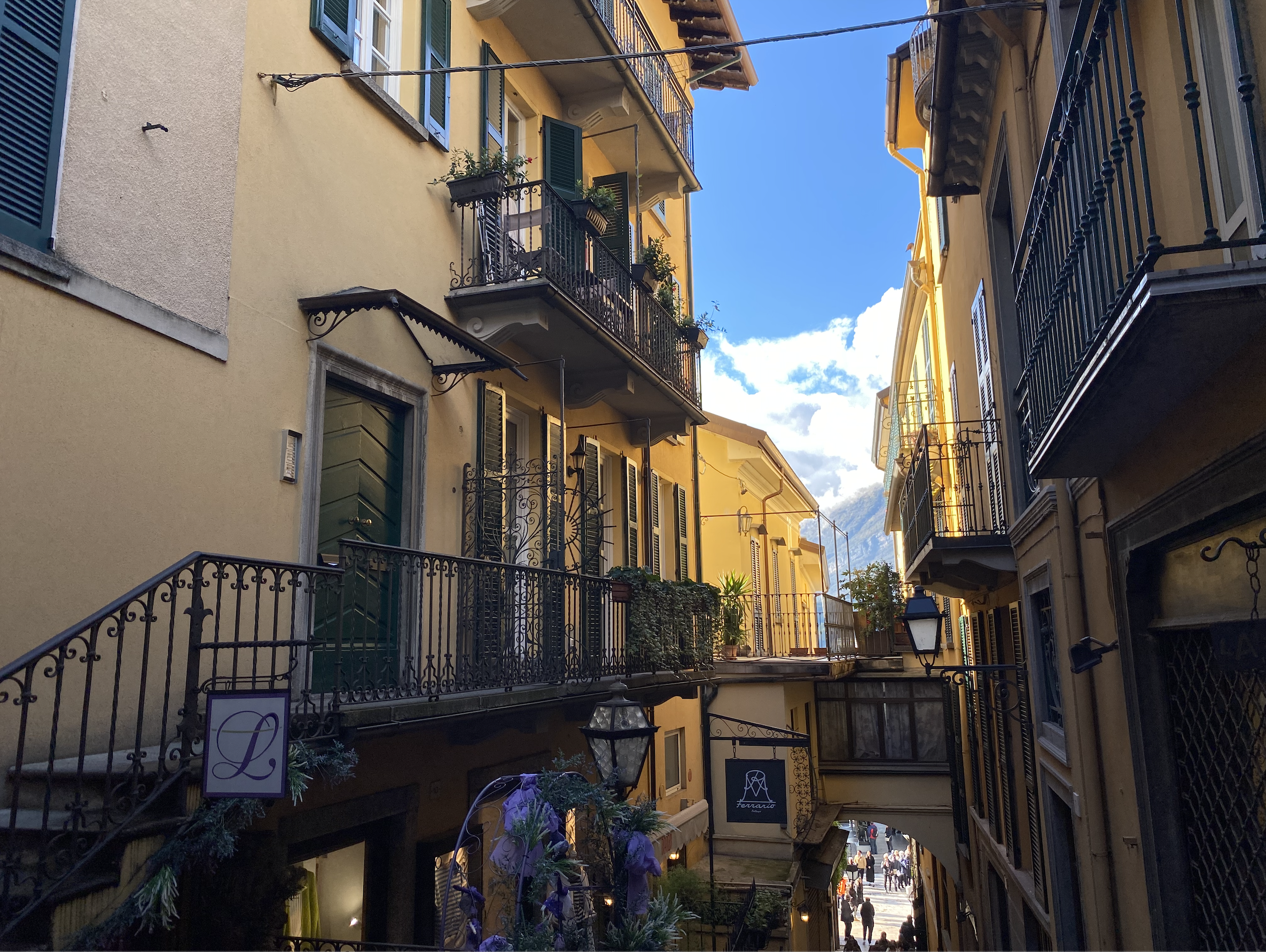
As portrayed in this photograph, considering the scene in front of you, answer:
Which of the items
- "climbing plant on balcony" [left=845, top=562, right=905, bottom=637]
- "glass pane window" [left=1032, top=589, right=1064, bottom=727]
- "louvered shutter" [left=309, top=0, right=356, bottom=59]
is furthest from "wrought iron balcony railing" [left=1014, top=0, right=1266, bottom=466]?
"climbing plant on balcony" [left=845, top=562, right=905, bottom=637]

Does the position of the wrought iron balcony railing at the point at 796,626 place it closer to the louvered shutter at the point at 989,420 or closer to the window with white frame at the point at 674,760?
the window with white frame at the point at 674,760

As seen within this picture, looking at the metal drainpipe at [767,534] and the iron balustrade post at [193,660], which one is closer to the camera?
the iron balustrade post at [193,660]

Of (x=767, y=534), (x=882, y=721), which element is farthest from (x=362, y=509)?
(x=767, y=534)

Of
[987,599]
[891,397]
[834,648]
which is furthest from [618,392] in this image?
[891,397]

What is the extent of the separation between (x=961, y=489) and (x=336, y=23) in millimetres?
8670

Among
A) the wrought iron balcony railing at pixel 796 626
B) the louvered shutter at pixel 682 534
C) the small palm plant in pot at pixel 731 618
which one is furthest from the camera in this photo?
the wrought iron balcony railing at pixel 796 626

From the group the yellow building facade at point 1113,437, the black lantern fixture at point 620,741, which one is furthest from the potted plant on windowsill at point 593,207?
the black lantern fixture at point 620,741

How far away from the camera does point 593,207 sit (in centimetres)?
1062

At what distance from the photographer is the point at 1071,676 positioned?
7.45 m

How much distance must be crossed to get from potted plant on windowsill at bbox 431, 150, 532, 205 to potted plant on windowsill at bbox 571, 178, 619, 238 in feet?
A: 2.64

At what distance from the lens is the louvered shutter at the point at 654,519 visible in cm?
1448

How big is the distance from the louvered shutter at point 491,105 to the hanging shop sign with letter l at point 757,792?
8501 mm

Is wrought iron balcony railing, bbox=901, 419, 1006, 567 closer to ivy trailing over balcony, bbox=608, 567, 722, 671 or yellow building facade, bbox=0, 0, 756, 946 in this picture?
ivy trailing over balcony, bbox=608, 567, 722, 671

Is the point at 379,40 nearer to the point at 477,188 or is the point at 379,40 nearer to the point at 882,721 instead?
the point at 477,188
